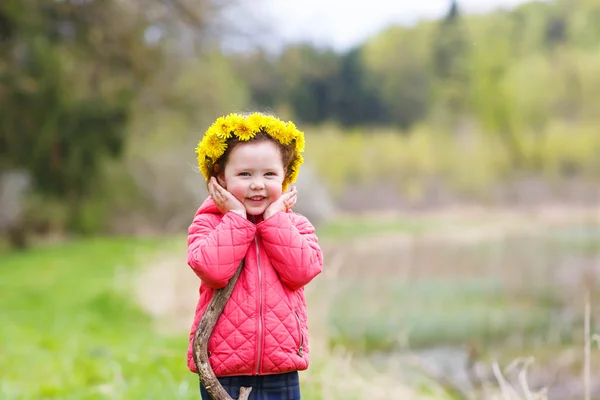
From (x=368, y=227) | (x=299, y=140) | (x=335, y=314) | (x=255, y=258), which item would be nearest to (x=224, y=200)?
(x=255, y=258)

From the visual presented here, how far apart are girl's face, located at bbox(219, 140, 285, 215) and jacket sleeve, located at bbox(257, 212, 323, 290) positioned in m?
0.09

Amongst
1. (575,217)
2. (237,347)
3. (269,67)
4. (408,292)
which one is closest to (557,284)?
(408,292)

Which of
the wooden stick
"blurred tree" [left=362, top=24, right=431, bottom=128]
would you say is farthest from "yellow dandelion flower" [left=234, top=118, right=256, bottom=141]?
"blurred tree" [left=362, top=24, right=431, bottom=128]

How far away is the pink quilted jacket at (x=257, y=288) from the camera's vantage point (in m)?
2.61

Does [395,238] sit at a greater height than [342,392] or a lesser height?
greater

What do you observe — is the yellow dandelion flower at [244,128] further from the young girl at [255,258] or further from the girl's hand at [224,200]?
the girl's hand at [224,200]

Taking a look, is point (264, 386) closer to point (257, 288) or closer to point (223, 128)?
point (257, 288)

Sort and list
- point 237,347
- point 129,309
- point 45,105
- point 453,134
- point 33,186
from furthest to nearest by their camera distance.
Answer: point 453,134, point 33,186, point 45,105, point 129,309, point 237,347

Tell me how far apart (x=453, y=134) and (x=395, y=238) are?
9.10m

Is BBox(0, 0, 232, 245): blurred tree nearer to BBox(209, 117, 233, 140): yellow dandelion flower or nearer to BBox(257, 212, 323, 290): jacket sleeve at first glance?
BBox(209, 117, 233, 140): yellow dandelion flower

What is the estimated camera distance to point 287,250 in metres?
2.65

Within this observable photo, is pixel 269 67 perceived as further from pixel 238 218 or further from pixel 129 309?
pixel 238 218

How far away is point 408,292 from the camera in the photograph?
12586mm

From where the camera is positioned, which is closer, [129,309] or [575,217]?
[129,309]
